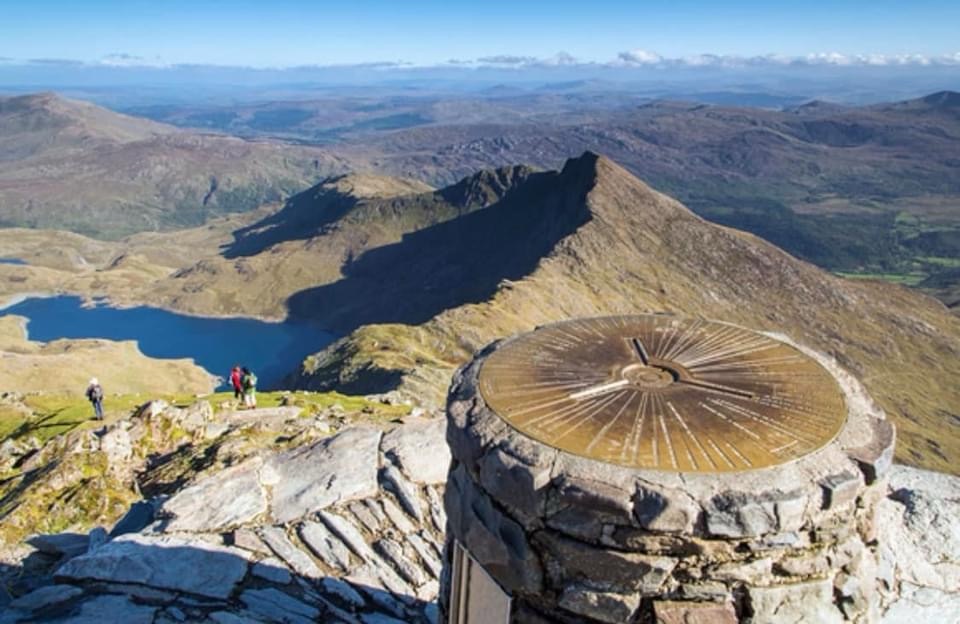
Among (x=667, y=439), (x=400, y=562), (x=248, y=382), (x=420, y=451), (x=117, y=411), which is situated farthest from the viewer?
(x=117, y=411)

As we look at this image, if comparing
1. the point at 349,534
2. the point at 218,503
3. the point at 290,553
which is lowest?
the point at 349,534

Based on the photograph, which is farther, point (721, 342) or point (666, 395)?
point (721, 342)

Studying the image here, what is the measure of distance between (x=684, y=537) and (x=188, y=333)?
174m

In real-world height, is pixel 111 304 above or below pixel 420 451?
below

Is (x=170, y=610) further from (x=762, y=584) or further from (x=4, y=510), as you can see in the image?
(x=762, y=584)

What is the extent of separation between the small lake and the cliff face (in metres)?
22.4

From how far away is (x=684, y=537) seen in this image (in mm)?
6742

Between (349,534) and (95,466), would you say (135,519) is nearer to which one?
(95,466)

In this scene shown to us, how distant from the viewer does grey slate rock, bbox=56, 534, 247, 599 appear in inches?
444

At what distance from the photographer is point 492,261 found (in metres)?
148

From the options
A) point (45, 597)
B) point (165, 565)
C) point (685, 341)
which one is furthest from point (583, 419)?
point (45, 597)

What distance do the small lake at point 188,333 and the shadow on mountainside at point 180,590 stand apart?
12518 cm

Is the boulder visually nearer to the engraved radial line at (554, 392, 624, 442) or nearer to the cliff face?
the engraved radial line at (554, 392, 624, 442)

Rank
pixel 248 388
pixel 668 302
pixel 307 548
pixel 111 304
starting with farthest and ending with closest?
pixel 111 304 → pixel 668 302 → pixel 248 388 → pixel 307 548
